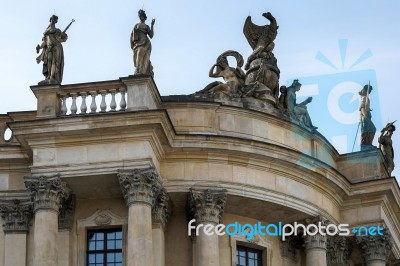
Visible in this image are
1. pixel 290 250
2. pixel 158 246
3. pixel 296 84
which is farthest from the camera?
pixel 296 84

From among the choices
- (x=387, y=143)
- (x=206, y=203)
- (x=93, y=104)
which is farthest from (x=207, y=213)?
(x=387, y=143)

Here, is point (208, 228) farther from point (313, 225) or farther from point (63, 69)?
point (63, 69)

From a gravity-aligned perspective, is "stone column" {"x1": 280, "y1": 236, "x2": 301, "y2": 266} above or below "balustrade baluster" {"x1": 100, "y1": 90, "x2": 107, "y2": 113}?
below

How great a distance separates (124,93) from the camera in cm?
3328

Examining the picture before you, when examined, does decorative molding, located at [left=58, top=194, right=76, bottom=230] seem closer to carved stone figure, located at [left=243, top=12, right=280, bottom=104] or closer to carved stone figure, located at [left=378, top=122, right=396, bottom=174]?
carved stone figure, located at [left=243, top=12, right=280, bottom=104]

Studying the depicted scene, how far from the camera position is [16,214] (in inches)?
1320

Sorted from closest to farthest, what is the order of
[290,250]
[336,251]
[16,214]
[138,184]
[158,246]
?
[138,184] → [158,246] → [16,214] → [290,250] → [336,251]

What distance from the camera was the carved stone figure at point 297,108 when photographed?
37.1m

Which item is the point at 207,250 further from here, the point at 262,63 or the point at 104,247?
the point at 262,63

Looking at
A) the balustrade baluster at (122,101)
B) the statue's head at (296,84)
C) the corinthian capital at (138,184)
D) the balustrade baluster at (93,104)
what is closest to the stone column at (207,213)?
the corinthian capital at (138,184)

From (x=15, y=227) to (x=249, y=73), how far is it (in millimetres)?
9032

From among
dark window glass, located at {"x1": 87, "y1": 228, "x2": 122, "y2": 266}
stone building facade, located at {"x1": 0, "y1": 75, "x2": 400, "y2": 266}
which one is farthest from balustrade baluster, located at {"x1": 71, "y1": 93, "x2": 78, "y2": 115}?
dark window glass, located at {"x1": 87, "y1": 228, "x2": 122, "y2": 266}

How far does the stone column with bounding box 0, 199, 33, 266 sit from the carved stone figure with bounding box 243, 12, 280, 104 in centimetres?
763

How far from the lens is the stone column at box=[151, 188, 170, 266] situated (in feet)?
108
